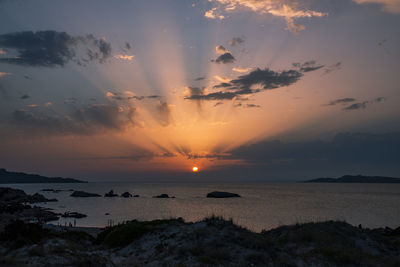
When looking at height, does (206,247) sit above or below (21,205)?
above

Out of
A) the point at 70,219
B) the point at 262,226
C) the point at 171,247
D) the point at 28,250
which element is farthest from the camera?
the point at 70,219

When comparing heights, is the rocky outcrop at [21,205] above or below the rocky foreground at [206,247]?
below

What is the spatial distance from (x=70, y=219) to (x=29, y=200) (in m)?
71.4

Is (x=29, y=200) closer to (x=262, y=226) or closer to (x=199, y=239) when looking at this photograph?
(x=262, y=226)

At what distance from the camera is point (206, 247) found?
20.3 meters

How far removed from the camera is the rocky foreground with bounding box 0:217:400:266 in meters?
18.5

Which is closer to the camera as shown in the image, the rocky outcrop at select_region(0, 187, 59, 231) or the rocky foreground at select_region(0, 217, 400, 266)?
the rocky foreground at select_region(0, 217, 400, 266)

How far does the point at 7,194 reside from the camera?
444 feet

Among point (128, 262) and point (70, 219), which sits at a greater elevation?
point (128, 262)

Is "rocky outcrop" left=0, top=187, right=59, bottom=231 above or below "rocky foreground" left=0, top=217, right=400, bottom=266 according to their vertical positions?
below

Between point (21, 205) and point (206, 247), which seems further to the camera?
point (21, 205)

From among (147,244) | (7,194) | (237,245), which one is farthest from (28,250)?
(7,194)

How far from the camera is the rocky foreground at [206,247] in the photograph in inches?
727

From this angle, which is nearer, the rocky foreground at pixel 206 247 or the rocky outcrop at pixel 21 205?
the rocky foreground at pixel 206 247
